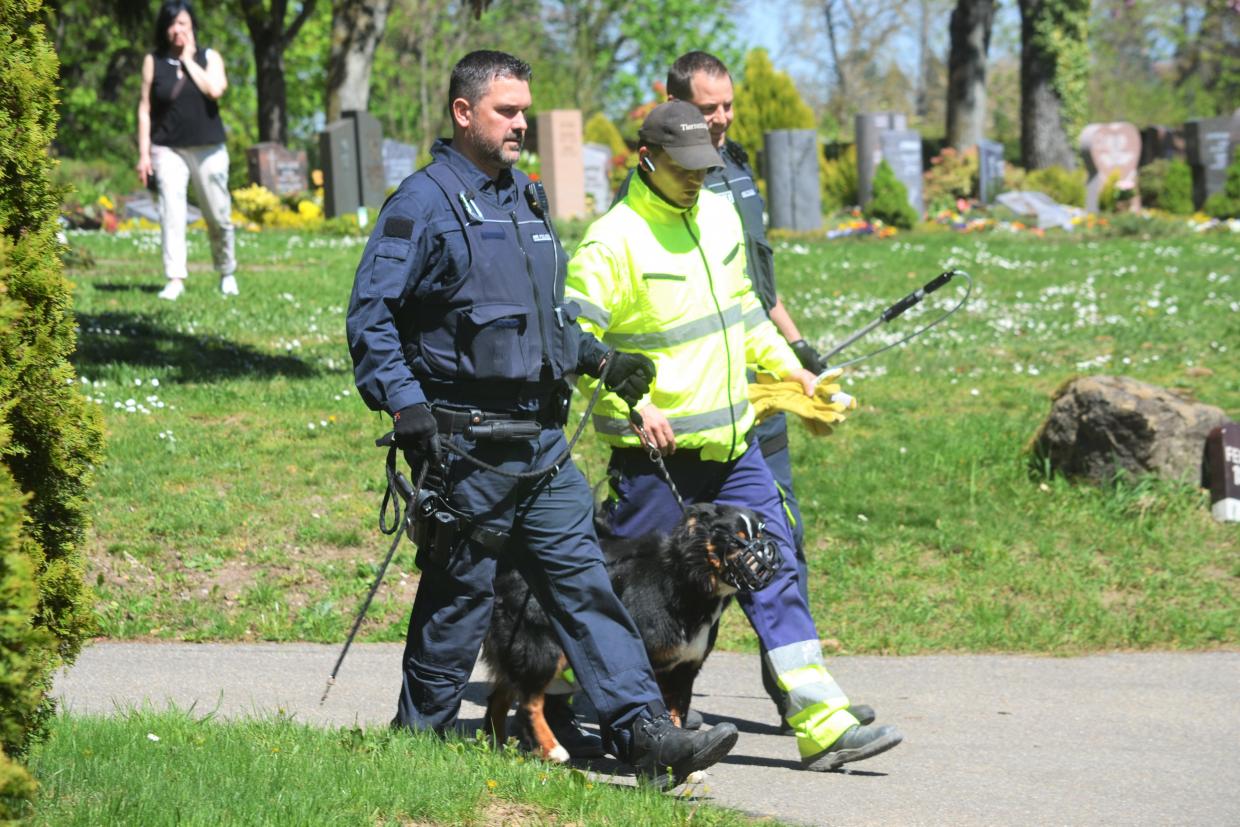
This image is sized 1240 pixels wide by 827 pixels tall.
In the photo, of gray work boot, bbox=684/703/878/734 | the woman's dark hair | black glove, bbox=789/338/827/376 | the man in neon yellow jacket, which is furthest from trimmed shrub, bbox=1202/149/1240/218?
the man in neon yellow jacket

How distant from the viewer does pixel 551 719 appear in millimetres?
5711

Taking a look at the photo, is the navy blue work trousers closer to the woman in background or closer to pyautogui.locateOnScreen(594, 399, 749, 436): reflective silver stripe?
pyautogui.locateOnScreen(594, 399, 749, 436): reflective silver stripe

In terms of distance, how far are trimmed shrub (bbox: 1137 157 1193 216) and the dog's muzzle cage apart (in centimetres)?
2512

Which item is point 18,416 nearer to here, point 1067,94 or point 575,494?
point 575,494

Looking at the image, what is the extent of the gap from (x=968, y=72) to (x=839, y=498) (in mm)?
28137

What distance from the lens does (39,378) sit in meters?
3.63

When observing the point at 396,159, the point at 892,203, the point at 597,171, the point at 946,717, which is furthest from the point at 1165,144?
the point at 946,717

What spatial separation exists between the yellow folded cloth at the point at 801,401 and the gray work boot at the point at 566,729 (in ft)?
4.25

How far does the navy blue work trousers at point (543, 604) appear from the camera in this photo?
4867 millimetres

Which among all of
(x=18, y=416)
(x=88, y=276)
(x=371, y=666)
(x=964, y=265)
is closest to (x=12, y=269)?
(x=18, y=416)

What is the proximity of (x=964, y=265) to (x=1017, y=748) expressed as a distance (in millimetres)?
13174

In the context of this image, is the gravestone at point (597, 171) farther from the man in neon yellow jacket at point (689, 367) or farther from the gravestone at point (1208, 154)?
the man in neon yellow jacket at point (689, 367)

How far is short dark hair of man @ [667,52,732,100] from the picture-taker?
5973 millimetres

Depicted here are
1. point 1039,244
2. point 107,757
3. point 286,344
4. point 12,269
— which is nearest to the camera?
point 12,269
